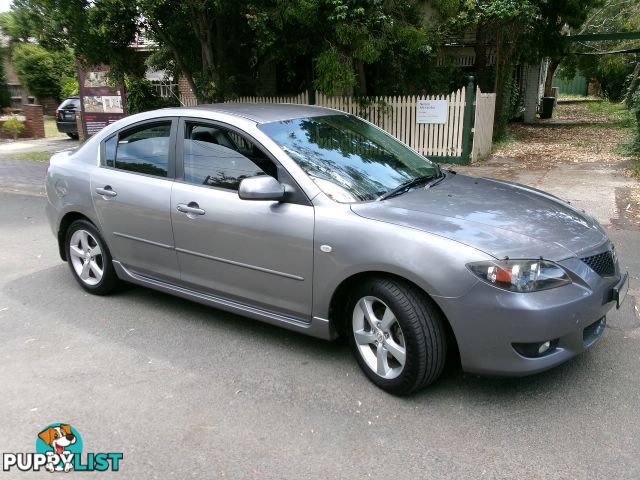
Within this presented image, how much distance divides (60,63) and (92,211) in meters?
26.2

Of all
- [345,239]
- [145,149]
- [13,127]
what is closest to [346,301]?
[345,239]

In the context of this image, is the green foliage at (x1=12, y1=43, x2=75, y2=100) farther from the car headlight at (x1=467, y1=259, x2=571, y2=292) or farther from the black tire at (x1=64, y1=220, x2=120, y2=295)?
the car headlight at (x1=467, y1=259, x2=571, y2=292)

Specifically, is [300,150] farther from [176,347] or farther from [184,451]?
[184,451]

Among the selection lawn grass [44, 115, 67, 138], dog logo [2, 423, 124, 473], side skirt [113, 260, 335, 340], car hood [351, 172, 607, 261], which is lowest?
lawn grass [44, 115, 67, 138]

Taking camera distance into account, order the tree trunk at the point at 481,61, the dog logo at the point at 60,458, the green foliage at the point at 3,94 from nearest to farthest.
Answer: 1. the dog logo at the point at 60,458
2. the tree trunk at the point at 481,61
3. the green foliage at the point at 3,94

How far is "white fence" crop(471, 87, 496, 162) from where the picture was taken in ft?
39.0

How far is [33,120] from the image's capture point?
62.2 feet

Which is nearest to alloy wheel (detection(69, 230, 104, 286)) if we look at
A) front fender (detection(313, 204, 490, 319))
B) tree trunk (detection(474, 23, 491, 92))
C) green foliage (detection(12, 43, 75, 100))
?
front fender (detection(313, 204, 490, 319))

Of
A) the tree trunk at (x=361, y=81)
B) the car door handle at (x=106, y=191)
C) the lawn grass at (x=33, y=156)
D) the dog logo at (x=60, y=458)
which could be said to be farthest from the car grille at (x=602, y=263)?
the lawn grass at (x=33, y=156)

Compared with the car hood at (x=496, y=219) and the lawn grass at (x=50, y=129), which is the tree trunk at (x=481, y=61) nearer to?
the car hood at (x=496, y=219)

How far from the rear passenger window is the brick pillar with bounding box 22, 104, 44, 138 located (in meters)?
16.3

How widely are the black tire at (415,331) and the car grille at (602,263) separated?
0.91 m

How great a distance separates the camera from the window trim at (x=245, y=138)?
3652 millimetres

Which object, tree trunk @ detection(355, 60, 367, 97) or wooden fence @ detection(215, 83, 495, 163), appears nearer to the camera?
wooden fence @ detection(215, 83, 495, 163)
